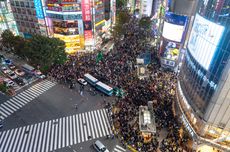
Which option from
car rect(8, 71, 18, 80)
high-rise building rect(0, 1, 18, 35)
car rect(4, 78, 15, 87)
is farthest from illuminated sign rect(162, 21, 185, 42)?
high-rise building rect(0, 1, 18, 35)

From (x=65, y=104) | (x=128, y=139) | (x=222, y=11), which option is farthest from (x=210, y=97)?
(x=65, y=104)

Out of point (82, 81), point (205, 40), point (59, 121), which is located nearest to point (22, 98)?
point (59, 121)

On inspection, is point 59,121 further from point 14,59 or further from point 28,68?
point 14,59

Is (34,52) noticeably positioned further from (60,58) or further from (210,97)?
(210,97)

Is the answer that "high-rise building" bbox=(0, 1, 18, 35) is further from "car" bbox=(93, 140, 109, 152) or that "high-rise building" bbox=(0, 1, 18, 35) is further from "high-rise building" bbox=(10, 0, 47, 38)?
"car" bbox=(93, 140, 109, 152)

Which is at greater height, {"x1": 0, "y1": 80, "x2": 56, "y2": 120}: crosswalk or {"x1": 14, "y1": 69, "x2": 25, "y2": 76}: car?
{"x1": 14, "y1": 69, "x2": 25, "y2": 76}: car

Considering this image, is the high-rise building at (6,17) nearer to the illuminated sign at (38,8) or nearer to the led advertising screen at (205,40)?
the illuminated sign at (38,8)

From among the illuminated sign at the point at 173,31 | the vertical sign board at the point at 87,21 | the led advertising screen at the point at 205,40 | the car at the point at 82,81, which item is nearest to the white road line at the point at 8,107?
the car at the point at 82,81
